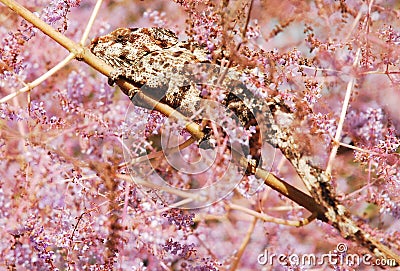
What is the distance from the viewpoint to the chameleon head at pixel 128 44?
7.23ft

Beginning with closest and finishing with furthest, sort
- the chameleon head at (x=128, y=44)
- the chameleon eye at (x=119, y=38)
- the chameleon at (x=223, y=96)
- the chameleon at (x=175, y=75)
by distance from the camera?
the chameleon at (x=223, y=96), the chameleon at (x=175, y=75), the chameleon head at (x=128, y=44), the chameleon eye at (x=119, y=38)

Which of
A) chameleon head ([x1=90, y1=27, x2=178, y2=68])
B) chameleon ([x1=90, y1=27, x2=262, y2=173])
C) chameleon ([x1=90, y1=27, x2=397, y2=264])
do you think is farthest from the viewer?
chameleon head ([x1=90, y1=27, x2=178, y2=68])

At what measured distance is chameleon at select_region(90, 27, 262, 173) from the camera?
192cm

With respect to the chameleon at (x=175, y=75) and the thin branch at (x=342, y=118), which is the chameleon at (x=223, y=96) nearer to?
the chameleon at (x=175, y=75)

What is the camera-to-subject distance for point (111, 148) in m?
2.15

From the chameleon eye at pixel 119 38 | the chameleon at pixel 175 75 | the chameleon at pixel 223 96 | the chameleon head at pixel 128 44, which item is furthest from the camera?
the chameleon eye at pixel 119 38

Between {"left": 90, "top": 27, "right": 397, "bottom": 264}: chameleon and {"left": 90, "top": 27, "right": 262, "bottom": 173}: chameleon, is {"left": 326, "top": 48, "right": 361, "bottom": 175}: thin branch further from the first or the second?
{"left": 90, "top": 27, "right": 262, "bottom": 173}: chameleon

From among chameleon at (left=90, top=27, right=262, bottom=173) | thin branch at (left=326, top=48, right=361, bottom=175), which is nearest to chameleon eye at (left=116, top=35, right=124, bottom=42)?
chameleon at (left=90, top=27, right=262, bottom=173)

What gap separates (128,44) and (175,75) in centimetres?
33

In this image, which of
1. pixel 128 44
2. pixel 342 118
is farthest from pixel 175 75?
pixel 342 118

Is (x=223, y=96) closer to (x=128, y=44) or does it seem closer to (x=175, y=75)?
(x=175, y=75)

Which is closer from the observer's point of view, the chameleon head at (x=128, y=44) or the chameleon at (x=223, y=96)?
the chameleon at (x=223, y=96)

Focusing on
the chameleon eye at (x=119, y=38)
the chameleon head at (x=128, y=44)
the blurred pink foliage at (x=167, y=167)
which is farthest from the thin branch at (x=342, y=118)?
the chameleon eye at (x=119, y=38)

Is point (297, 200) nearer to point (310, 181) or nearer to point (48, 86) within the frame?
point (310, 181)
